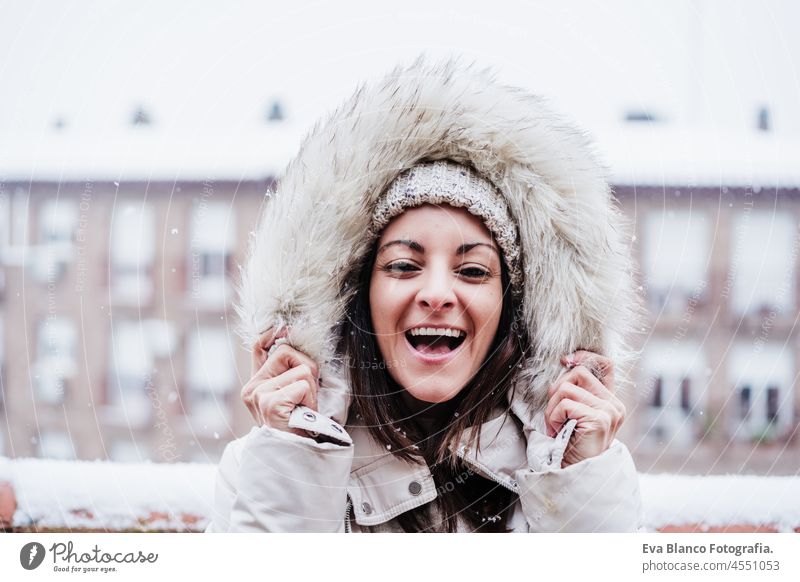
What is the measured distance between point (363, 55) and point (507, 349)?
1.76 feet

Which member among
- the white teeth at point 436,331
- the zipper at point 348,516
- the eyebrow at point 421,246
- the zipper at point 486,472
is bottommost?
the zipper at point 348,516

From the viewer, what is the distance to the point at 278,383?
1008 mm

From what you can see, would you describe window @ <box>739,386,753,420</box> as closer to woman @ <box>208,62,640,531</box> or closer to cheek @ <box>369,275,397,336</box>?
woman @ <box>208,62,640,531</box>

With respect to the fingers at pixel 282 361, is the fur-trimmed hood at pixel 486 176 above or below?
above

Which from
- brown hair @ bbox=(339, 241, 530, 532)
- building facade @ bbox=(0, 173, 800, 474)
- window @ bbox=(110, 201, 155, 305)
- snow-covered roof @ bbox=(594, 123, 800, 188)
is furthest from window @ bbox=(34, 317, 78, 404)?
snow-covered roof @ bbox=(594, 123, 800, 188)

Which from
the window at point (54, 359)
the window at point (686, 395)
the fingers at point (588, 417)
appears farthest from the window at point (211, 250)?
the window at point (686, 395)

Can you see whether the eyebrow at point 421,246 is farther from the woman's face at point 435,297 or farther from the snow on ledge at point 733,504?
the snow on ledge at point 733,504

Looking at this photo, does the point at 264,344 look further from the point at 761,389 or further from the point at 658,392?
the point at 761,389

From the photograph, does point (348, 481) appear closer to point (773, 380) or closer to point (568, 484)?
point (568, 484)

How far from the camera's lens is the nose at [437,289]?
38.5 inches

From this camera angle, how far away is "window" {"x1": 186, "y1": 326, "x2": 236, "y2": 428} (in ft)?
4.23

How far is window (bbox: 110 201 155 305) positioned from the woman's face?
18.5 inches

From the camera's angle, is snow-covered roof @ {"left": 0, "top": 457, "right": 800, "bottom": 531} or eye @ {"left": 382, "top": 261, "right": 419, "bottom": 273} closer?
eye @ {"left": 382, "top": 261, "right": 419, "bottom": 273}
